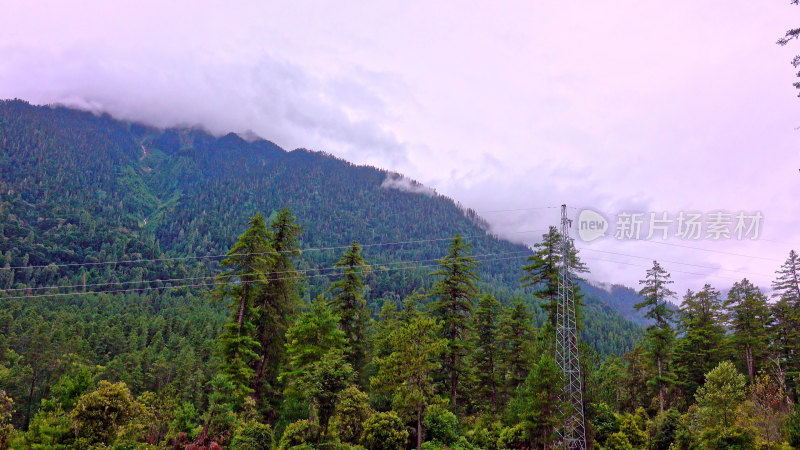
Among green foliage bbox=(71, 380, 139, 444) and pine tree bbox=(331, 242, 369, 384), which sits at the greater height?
pine tree bbox=(331, 242, 369, 384)

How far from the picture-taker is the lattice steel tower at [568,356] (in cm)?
2608

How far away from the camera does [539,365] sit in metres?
26.1

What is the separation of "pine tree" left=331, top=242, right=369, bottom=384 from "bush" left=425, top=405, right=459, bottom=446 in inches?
260

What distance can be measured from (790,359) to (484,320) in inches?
1122

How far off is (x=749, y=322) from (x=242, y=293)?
44775mm

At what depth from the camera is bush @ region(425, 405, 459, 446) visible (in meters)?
28.8

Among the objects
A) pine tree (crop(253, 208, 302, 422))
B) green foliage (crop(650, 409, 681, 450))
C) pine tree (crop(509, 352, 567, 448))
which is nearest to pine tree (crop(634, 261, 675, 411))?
green foliage (crop(650, 409, 681, 450))

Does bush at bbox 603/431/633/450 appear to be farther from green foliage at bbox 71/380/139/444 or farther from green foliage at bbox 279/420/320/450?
green foliage at bbox 71/380/139/444

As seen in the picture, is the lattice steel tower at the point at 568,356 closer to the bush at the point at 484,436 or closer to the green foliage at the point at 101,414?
the bush at the point at 484,436

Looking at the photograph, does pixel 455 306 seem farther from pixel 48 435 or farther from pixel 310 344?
pixel 48 435

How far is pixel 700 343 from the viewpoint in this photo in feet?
137

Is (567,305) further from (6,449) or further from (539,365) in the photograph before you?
(6,449)

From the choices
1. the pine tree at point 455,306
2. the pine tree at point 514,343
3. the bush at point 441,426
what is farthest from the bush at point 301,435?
the pine tree at point 514,343

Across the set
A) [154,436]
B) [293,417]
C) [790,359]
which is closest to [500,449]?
[293,417]
